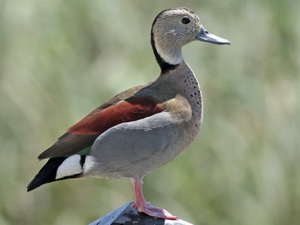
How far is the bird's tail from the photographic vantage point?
4.80 meters

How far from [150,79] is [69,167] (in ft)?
6.95

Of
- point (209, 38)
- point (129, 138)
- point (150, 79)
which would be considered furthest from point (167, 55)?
point (150, 79)

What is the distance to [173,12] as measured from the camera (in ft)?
16.8

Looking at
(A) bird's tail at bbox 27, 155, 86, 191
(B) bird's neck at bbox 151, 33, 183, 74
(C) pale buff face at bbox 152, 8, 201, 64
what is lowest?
(A) bird's tail at bbox 27, 155, 86, 191

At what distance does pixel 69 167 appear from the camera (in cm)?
480

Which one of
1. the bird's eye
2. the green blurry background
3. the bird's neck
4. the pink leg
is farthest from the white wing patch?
the green blurry background

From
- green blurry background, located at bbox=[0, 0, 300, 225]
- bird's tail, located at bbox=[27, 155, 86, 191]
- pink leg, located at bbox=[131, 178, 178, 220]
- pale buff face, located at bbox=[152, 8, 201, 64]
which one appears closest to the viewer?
bird's tail, located at bbox=[27, 155, 86, 191]

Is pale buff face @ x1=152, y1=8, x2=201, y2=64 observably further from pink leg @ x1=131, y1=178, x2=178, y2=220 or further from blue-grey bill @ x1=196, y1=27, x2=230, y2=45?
pink leg @ x1=131, y1=178, x2=178, y2=220

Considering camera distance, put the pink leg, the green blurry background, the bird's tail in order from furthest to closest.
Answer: the green blurry background < the pink leg < the bird's tail

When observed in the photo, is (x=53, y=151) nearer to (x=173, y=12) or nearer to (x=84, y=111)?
(x=173, y=12)

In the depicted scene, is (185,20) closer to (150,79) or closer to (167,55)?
(167,55)

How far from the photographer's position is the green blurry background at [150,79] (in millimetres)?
6672

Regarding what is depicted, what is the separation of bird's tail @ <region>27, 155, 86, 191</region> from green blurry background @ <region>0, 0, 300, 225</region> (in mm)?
1777

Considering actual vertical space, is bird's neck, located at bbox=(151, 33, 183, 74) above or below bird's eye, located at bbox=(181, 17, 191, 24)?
below
